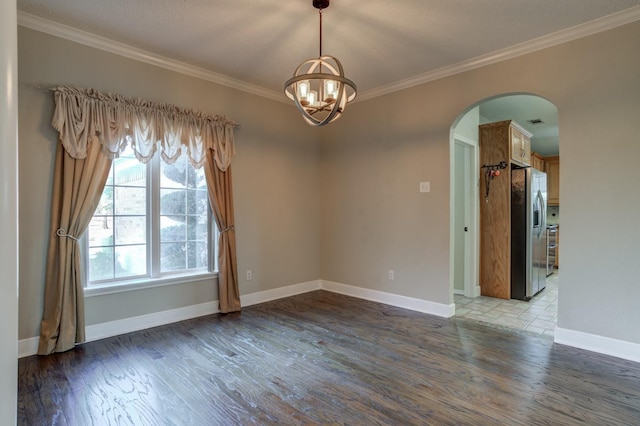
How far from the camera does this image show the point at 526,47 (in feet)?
10.1

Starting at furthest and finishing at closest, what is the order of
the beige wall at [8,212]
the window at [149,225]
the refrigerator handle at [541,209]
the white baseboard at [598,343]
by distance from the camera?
1. the refrigerator handle at [541,209]
2. the window at [149,225]
3. the white baseboard at [598,343]
4. the beige wall at [8,212]

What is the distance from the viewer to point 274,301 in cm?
432

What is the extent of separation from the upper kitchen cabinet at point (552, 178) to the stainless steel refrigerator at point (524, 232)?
11.2ft

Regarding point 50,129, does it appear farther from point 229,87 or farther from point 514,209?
point 514,209

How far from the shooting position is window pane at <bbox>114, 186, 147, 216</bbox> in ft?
10.5

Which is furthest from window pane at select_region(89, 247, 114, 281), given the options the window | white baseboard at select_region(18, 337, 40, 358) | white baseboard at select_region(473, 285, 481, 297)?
white baseboard at select_region(473, 285, 481, 297)

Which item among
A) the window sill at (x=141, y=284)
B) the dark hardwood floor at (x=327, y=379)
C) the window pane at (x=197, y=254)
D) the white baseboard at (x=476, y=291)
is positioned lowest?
the dark hardwood floor at (x=327, y=379)

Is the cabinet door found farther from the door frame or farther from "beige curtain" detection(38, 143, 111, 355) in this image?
"beige curtain" detection(38, 143, 111, 355)

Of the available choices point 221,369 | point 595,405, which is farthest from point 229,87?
point 595,405

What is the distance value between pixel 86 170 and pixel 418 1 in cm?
305

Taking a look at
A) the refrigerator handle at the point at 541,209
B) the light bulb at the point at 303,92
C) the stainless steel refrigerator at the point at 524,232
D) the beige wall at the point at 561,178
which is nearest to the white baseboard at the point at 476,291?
the stainless steel refrigerator at the point at 524,232

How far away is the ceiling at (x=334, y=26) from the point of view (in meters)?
2.51

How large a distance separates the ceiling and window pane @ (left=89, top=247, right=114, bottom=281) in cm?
198

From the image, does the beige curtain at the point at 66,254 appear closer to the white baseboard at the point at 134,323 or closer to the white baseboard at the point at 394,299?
the white baseboard at the point at 134,323
